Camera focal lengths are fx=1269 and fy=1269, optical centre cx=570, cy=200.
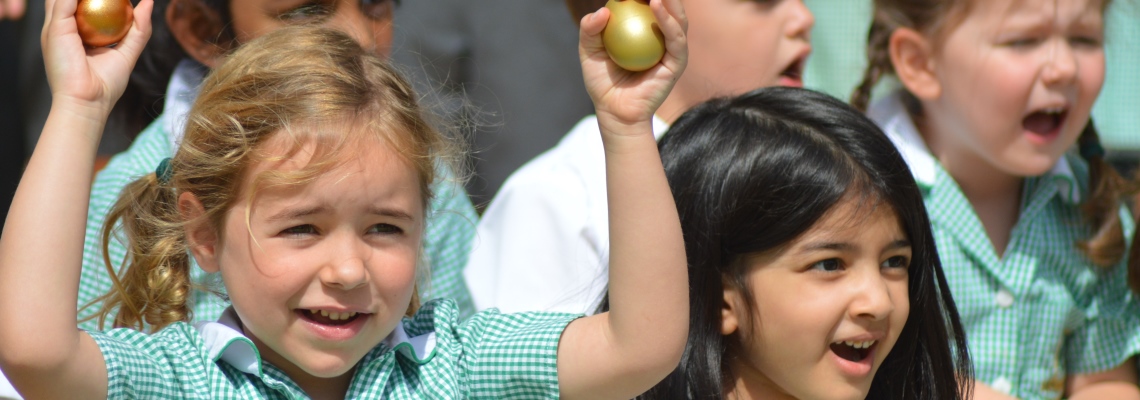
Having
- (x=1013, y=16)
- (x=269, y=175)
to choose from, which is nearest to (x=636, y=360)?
(x=269, y=175)

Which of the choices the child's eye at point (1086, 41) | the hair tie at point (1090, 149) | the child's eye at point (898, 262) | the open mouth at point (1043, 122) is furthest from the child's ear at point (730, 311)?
the hair tie at point (1090, 149)

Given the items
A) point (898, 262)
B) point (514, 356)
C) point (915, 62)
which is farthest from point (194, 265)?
point (915, 62)

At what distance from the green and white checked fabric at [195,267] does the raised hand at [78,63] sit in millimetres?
447

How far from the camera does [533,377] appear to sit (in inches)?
61.5

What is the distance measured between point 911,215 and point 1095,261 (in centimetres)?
101

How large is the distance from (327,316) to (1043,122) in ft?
5.91

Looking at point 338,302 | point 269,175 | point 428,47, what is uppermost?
point 428,47

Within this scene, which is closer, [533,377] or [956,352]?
[533,377]

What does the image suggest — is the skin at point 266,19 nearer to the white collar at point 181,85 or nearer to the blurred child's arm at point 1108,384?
the white collar at point 181,85

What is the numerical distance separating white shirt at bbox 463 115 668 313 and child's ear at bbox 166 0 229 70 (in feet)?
2.15

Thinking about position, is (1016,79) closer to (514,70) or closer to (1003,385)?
(1003,385)

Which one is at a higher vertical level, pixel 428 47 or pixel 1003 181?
pixel 428 47

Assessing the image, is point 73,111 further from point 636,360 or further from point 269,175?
point 636,360

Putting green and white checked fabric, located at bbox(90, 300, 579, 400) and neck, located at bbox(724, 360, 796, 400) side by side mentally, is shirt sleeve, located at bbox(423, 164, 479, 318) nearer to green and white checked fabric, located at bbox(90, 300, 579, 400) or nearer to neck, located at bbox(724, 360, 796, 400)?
neck, located at bbox(724, 360, 796, 400)
